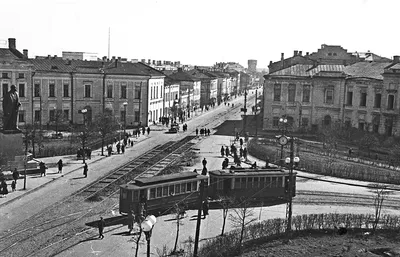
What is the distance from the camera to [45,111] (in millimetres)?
59844

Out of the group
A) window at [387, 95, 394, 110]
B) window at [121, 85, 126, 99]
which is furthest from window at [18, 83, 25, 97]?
window at [387, 95, 394, 110]

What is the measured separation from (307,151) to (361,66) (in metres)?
18.6

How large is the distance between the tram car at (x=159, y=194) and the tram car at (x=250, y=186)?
114 cm

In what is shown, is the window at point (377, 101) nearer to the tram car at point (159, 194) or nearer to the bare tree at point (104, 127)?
the bare tree at point (104, 127)

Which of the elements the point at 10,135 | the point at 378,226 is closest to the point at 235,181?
the point at 378,226

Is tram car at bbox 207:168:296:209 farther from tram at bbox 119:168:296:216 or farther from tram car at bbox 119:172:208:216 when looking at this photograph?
tram car at bbox 119:172:208:216

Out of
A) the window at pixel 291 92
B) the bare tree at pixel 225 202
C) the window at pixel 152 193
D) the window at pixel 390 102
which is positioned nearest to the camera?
the bare tree at pixel 225 202

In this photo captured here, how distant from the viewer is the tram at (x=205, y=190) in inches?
958

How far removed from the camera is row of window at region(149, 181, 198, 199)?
82.5ft

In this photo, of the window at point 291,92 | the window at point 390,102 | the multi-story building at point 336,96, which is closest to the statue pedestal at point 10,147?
the multi-story building at point 336,96

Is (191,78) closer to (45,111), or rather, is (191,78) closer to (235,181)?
(45,111)

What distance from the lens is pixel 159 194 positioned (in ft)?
83.3

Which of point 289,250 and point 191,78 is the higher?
point 191,78

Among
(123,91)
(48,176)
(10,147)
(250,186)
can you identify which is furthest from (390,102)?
(10,147)
